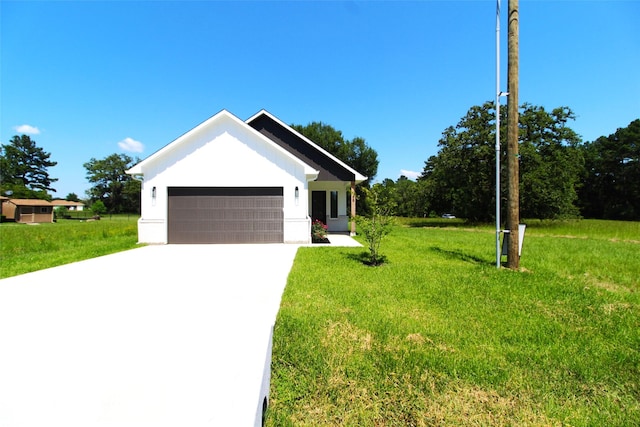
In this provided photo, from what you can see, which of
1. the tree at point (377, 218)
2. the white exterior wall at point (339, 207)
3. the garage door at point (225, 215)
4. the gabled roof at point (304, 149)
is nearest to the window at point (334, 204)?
the white exterior wall at point (339, 207)

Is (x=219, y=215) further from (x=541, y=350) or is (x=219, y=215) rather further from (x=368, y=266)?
(x=541, y=350)

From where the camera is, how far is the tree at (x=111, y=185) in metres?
71.4

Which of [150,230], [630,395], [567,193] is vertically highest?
[567,193]

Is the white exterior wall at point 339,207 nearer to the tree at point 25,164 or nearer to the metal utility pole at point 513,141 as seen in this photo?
the metal utility pole at point 513,141

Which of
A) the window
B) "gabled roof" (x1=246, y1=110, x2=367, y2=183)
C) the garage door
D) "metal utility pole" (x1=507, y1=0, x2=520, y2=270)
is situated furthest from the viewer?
the window

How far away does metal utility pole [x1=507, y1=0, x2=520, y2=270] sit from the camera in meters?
6.58

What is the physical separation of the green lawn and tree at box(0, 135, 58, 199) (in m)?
84.1

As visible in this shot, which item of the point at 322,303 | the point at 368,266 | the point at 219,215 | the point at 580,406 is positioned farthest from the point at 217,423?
the point at 219,215

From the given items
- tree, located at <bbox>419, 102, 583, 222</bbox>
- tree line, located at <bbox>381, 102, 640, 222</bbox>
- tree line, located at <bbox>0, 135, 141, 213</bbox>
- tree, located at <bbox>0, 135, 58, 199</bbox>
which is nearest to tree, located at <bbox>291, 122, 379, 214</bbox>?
tree line, located at <bbox>381, 102, 640, 222</bbox>

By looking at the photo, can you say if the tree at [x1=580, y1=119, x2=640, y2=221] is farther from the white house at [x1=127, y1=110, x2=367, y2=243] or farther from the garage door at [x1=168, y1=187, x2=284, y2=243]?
the garage door at [x1=168, y1=187, x2=284, y2=243]

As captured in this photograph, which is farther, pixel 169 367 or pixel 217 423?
pixel 169 367

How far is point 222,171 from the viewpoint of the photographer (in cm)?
1150

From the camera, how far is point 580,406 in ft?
7.54

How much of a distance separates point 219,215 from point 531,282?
10.2 m
